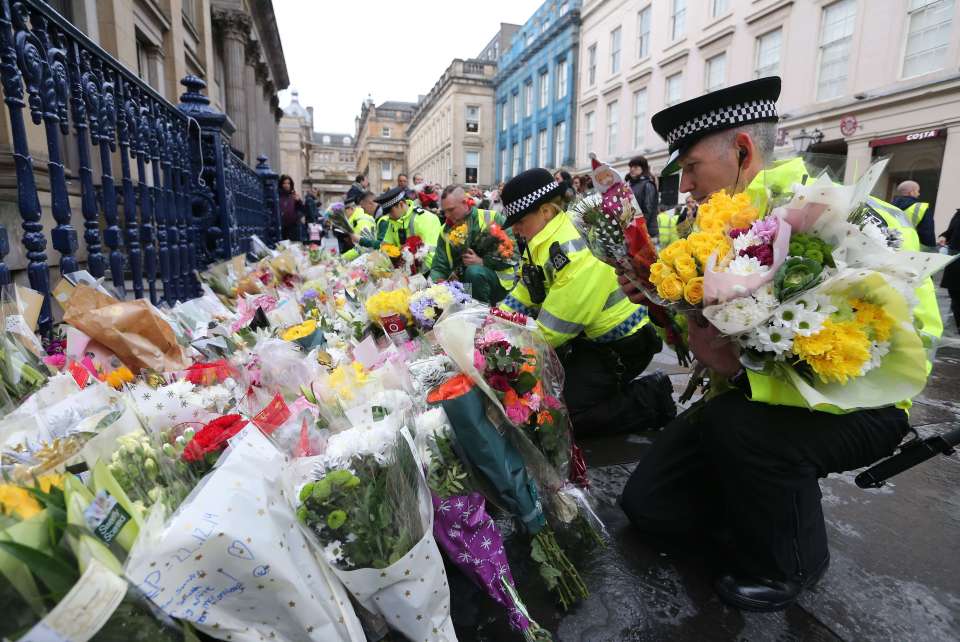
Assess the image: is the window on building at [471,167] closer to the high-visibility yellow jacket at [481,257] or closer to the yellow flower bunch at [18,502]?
the high-visibility yellow jacket at [481,257]

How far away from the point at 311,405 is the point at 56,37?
2120 mm

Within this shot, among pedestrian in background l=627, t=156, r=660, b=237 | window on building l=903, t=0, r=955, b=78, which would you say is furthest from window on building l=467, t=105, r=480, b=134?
pedestrian in background l=627, t=156, r=660, b=237

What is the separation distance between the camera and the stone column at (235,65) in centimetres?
1584

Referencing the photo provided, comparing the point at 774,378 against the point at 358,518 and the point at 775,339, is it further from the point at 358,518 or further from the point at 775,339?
the point at 358,518

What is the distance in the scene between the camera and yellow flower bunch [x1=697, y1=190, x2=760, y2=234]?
179 centimetres

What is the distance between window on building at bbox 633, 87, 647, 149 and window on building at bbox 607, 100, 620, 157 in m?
1.23

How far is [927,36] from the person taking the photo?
12.4 m

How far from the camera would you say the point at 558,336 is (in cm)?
310

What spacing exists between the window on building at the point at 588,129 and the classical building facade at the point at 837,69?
4157 mm

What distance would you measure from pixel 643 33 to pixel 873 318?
26.1 metres

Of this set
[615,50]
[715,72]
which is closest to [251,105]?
[715,72]

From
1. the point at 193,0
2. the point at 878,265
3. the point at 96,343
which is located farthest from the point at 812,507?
the point at 193,0

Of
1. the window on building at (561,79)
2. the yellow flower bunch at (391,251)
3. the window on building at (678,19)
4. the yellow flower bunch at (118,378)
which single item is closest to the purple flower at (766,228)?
the yellow flower bunch at (118,378)

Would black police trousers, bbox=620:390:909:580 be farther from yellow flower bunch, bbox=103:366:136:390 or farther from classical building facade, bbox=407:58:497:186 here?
classical building facade, bbox=407:58:497:186
